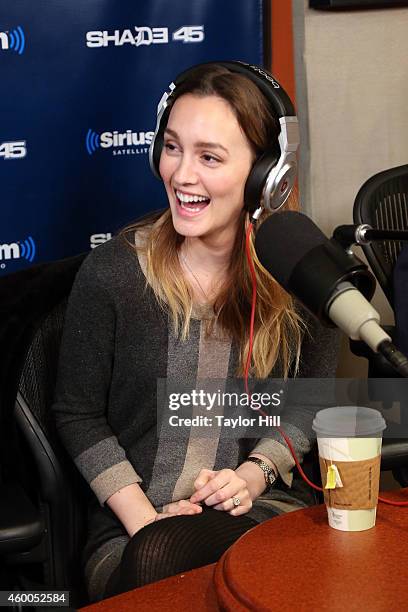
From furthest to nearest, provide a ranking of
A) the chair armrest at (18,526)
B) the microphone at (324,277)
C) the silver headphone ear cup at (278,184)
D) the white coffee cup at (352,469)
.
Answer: the silver headphone ear cup at (278,184), the chair armrest at (18,526), the white coffee cup at (352,469), the microphone at (324,277)

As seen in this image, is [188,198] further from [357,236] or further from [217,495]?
[357,236]

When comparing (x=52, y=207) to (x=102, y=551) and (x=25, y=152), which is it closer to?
(x=25, y=152)

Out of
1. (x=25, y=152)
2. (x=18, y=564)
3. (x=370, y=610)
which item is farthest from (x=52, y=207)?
(x=370, y=610)

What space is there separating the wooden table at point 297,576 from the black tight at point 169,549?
0.23 metres

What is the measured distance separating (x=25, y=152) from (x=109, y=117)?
21 centimetres

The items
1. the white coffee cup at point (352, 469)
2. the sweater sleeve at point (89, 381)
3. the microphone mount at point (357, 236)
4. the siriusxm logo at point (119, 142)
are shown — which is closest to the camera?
the microphone mount at point (357, 236)

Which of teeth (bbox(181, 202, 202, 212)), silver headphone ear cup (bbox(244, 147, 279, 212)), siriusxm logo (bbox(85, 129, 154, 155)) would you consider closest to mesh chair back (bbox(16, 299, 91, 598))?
teeth (bbox(181, 202, 202, 212))

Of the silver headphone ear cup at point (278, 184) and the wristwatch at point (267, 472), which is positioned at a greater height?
the silver headphone ear cup at point (278, 184)

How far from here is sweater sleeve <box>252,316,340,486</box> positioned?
5.56 feet

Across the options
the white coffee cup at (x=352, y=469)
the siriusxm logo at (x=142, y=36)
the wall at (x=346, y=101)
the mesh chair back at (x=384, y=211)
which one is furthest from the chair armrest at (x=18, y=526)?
the wall at (x=346, y=101)

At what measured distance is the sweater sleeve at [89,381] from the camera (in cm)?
161

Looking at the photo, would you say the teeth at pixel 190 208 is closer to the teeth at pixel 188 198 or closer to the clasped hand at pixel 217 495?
the teeth at pixel 188 198

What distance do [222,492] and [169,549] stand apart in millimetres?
171

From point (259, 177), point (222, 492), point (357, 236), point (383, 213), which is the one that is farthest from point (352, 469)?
point (383, 213)
